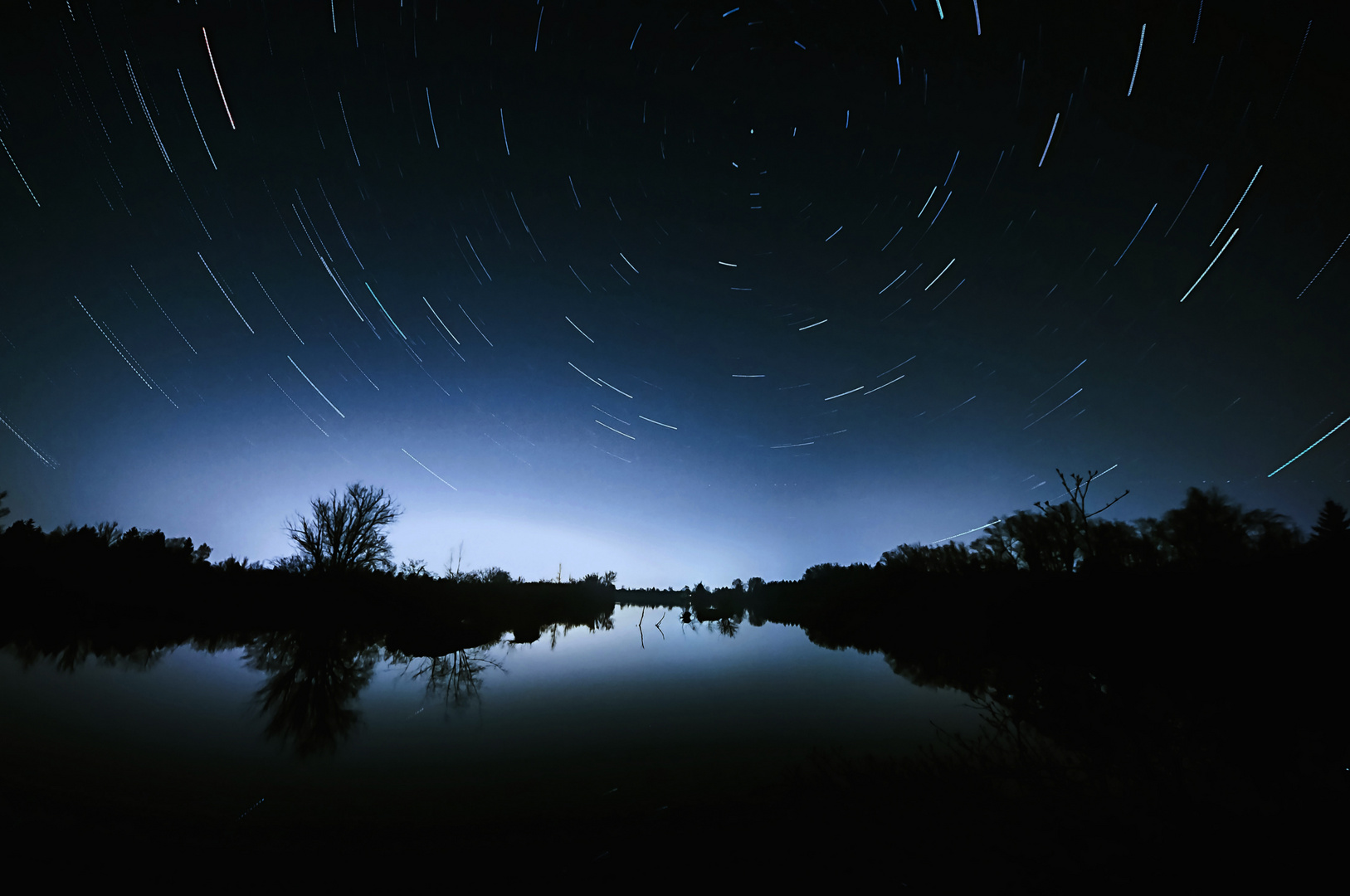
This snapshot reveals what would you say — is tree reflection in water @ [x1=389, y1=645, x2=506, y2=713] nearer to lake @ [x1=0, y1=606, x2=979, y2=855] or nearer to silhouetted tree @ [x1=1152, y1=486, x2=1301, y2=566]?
lake @ [x1=0, y1=606, x2=979, y2=855]

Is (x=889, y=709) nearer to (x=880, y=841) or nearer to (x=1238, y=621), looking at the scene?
(x=880, y=841)

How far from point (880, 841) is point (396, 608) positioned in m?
29.0

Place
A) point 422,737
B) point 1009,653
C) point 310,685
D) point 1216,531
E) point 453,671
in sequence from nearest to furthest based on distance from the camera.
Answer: point 422,737 → point 310,685 → point 453,671 → point 1009,653 → point 1216,531

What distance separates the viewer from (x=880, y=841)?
4543 millimetres

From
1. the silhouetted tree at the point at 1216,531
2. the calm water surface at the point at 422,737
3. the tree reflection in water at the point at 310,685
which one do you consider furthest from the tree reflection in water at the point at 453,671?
the silhouetted tree at the point at 1216,531

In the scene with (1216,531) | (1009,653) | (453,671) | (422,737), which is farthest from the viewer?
(1216,531)

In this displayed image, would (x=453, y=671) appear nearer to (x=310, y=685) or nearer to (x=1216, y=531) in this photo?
(x=310, y=685)

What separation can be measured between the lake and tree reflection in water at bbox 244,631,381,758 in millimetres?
57

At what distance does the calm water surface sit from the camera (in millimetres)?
5188

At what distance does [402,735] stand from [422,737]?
369 millimetres

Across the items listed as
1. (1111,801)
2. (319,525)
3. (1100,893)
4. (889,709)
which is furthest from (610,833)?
(319,525)

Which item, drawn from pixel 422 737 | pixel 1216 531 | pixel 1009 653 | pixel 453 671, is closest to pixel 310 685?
pixel 453 671

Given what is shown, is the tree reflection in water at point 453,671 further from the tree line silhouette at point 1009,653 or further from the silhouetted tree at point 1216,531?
the silhouetted tree at point 1216,531

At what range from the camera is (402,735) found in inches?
295
